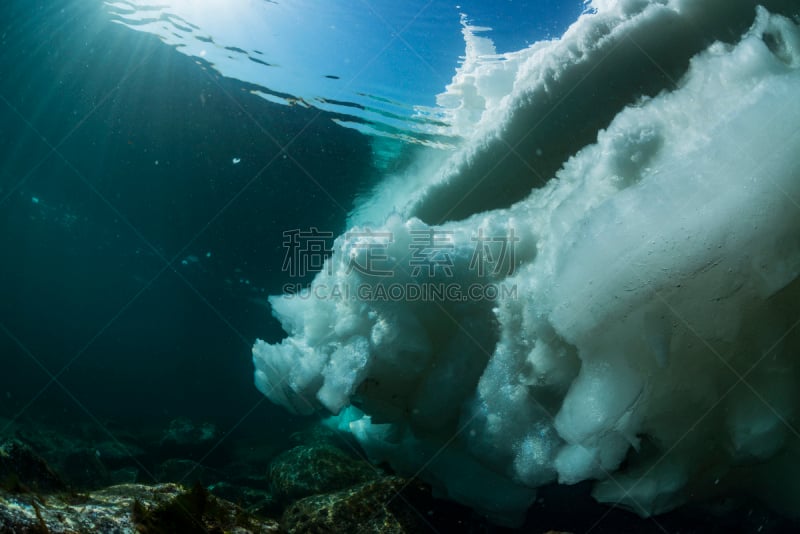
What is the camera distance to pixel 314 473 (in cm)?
802

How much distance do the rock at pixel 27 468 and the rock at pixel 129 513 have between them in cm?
35

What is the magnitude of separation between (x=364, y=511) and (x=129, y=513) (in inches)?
106

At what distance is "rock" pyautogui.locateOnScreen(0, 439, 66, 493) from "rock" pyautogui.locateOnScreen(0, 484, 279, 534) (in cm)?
35

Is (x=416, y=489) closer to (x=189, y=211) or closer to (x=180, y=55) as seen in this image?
(x=180, y=55)

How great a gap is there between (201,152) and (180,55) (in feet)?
11.8

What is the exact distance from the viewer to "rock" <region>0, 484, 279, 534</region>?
235 centimetres

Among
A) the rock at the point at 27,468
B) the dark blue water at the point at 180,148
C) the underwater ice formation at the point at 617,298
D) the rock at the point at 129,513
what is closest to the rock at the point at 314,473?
the underwater ice formation at the point at 617,298

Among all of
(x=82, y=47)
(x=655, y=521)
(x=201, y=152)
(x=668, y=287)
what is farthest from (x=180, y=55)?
(x=655, y=521)

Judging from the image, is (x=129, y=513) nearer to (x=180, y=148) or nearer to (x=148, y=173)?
(x=180, y=148)

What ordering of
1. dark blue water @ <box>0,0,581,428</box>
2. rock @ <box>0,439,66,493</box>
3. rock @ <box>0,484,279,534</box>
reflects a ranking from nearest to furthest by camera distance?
rock @ <box>0,484,279,534</box> → rock @ <box>0,439,66,493</box> → dark blue water @ <box>0,0,581,428</box>

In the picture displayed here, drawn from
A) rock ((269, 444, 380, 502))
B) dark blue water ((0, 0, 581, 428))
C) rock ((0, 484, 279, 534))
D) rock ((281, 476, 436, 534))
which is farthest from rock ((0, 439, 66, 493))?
dark blue water ((0, 0, 581, 428))

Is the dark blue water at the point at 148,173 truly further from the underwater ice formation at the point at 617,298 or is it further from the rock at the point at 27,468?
the rock at the point at 27,468

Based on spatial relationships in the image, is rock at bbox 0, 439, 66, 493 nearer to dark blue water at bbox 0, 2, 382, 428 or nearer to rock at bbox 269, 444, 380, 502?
rock at bbox 269, 444, 380, 502

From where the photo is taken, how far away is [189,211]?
1642 centimetres
